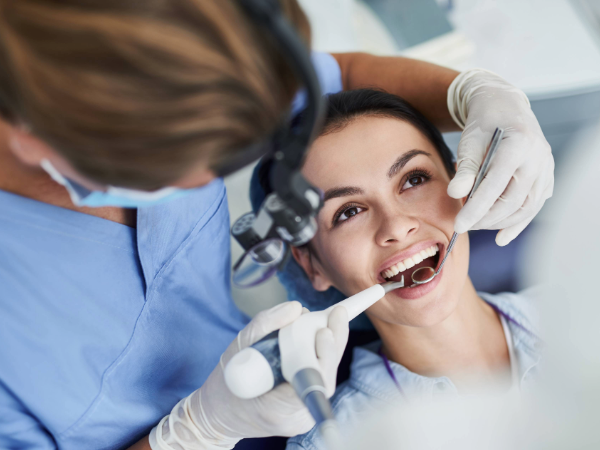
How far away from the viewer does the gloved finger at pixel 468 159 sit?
3.74 ft

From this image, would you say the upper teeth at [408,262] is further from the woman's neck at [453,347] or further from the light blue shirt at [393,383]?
the light blue shirt at [393,383]

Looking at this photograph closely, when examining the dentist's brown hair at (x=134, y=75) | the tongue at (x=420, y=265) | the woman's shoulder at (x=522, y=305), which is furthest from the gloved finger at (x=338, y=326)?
the woman's shoulder at (x=522, y=305)

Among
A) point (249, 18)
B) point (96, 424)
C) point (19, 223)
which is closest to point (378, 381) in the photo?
point (96, 424)

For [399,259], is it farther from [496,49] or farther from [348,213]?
[496,49]

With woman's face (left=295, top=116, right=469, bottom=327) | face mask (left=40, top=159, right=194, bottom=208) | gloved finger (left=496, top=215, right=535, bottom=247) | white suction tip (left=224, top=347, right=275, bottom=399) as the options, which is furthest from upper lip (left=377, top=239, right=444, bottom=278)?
face mask (left=40, top=159, right=194, bottom=208)

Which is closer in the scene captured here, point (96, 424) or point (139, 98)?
point (139, 98)

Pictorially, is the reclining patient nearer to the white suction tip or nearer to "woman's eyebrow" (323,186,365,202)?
"woman's eyebrow" (323,186,365,202)

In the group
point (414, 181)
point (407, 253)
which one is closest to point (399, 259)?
point (407, 253)

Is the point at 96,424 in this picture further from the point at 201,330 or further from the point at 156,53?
the point at 156,53

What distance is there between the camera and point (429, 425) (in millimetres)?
1184

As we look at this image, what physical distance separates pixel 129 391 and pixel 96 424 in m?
0.10

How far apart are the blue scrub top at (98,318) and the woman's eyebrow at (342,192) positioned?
1.05 feet

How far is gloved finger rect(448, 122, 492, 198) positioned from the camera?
114 centimetres

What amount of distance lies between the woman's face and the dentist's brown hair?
2.26 feet
